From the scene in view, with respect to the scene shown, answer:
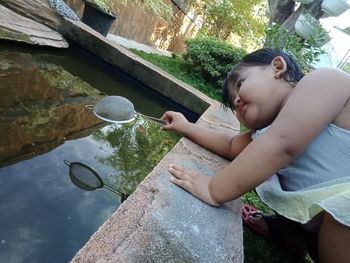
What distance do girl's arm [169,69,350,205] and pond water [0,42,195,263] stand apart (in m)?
0.64

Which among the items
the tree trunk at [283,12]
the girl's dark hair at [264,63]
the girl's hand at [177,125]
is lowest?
the girl's hand at [177,125]

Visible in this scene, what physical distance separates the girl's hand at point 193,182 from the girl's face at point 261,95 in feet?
1.32

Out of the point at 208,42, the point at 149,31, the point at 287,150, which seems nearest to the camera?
the point at 287,150

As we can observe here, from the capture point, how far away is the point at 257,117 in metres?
1.39

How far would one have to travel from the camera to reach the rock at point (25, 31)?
2963mm

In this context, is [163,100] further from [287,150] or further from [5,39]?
[287,150]

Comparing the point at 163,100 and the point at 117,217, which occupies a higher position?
the point at 117,217

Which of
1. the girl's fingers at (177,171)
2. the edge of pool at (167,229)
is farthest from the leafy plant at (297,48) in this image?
the girl's fingers at (177,171)

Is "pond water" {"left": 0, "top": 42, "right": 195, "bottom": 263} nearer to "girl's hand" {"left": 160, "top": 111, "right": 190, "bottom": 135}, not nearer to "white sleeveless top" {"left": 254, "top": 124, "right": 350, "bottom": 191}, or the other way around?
"girl's hand" {"left": 160, "top": 111, "right": 190, "bottom": 135}

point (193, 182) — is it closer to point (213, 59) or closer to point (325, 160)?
point (325, 160)

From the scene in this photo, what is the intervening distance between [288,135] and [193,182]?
1.52 ft

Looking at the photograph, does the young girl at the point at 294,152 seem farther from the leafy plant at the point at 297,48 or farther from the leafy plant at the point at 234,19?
the leafy plant at the point at 234,19

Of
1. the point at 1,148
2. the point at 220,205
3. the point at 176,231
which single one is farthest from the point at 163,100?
the point at 176,231

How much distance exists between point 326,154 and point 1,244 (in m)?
1.40
